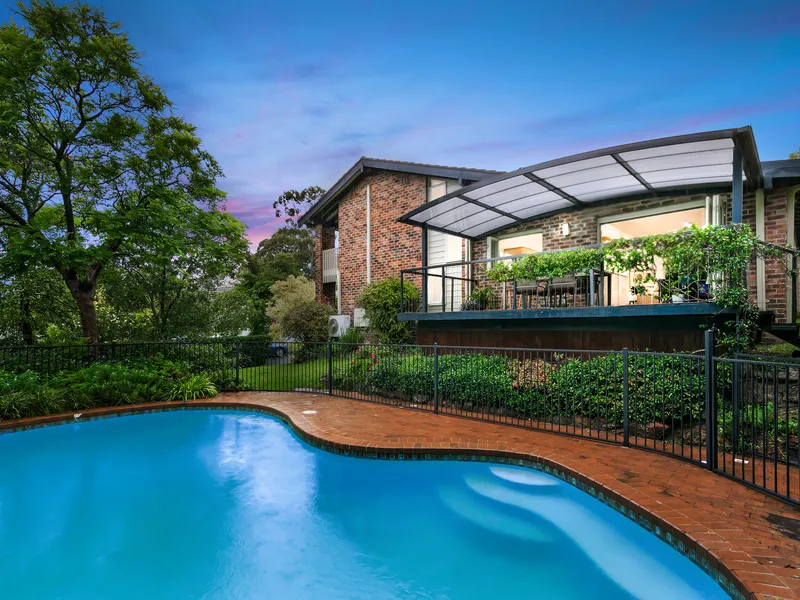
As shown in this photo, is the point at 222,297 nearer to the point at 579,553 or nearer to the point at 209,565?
the point at 209,565

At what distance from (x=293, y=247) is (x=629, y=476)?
3073 cm

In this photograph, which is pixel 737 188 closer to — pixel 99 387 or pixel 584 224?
pixel 584 224

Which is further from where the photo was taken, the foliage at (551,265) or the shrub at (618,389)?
the foliage at (551,265)

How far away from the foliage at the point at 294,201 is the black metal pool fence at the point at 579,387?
2488 cm

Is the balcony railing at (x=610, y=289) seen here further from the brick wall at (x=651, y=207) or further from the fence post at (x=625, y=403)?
the fence post at (x=625, y=403)

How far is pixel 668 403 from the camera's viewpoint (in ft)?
20.1

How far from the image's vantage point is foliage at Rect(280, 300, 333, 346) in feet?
49.1

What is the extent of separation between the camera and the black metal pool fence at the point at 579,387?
4766 mm

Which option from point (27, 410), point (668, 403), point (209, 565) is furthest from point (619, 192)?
point (27, 410)

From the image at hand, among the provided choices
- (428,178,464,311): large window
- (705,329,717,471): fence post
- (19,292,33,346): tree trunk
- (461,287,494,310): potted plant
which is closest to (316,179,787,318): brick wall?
(428,178,464,311): large window

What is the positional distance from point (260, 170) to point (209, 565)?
72.3 ft

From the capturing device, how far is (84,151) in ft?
35.2

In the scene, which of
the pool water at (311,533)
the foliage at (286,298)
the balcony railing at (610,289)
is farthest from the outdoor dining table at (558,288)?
the foliage at (286,298)

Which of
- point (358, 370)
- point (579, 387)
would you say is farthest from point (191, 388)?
point (579, 387)
